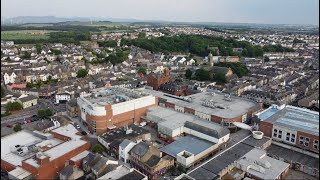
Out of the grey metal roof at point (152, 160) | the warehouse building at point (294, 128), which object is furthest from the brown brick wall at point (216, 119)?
the grey metal roof at point (152, 160)

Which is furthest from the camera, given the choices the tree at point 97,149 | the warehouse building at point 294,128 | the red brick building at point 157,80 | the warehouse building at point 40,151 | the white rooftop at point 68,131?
the red brick building at point 157,80

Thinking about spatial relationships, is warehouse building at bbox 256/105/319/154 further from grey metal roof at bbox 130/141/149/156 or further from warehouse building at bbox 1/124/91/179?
warehouse building at bbox 1/124/91/179

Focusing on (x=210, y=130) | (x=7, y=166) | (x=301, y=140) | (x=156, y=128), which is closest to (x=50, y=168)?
(x=7, y=166)

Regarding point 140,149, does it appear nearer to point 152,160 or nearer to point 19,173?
point 152,160

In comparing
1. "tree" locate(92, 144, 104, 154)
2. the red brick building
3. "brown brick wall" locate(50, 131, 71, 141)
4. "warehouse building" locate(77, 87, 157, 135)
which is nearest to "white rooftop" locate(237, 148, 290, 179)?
"tree" locate(92, 144, 104, 154)

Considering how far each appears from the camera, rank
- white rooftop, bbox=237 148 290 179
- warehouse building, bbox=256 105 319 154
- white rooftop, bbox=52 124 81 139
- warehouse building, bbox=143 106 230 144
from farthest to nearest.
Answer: white rooftop, bbox=52 124 81 139
warehouse building, bbox=143 106 230 144
warehouse building, bbox=256 105 319 154
white rooftop, bbox=237 148 290 179

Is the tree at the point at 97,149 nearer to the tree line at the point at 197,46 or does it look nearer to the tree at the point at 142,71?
the tree at the point at 142,71
